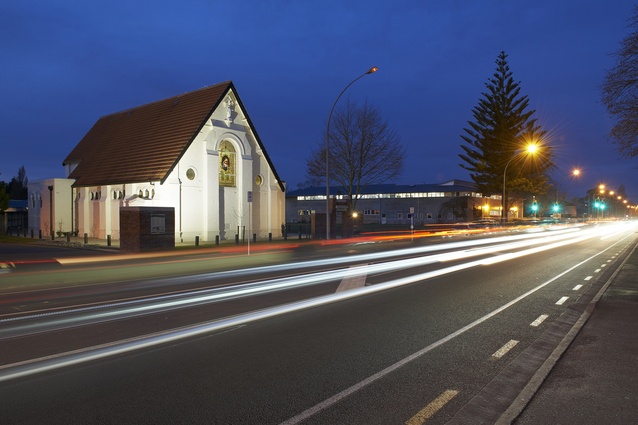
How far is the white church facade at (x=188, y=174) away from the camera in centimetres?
3080

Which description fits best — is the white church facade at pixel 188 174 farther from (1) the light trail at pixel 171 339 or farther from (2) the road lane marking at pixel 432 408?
(2) the road lane marking at pixel 432 408

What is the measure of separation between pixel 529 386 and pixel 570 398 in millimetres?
397

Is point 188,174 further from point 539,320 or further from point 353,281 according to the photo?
point 539,320

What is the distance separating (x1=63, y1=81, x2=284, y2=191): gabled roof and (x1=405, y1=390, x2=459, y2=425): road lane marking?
27.0m

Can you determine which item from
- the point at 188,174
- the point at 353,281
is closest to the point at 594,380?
the point at 353,281

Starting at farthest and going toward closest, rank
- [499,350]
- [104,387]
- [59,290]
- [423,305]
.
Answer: [59,290], [423,305], [499,350], [104,387]

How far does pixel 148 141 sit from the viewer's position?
112ft

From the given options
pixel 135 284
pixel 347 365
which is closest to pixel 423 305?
pixel 347 365

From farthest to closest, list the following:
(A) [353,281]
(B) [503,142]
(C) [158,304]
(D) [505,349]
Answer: (B) [503,142]
(A) [353,281]
(C) [158,304]
(D) [505,349]

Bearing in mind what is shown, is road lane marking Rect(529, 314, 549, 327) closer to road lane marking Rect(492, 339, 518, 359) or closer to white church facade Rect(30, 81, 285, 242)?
road lane marking Rect(492, 339, 518, 359)

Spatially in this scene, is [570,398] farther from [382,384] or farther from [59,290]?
[59,290]

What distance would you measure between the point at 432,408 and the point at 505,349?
8.33 feet

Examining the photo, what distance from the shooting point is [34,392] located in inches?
198

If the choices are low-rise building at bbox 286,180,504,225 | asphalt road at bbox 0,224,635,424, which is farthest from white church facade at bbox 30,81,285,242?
low-rise building at bbox 286,180,504,225
